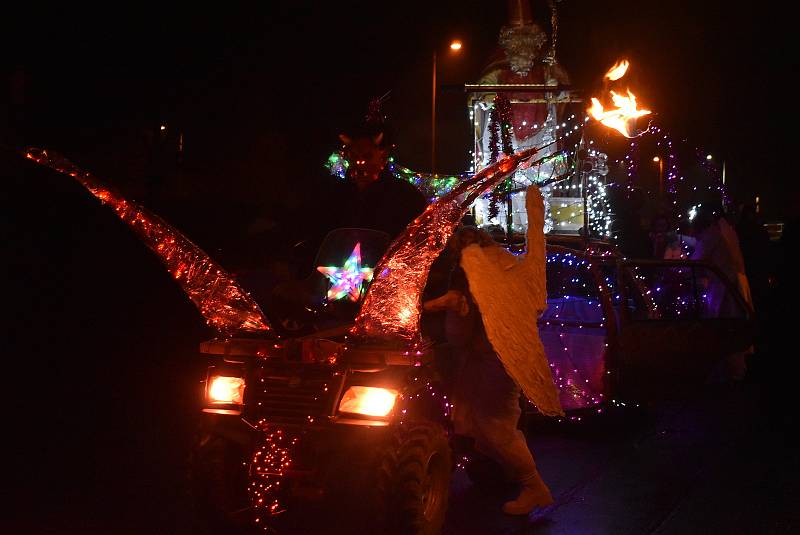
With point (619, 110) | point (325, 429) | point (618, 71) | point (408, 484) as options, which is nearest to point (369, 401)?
point (325, 429)

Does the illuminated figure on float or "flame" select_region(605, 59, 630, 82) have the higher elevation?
"flame" select_region(605, 59, 630, 82)

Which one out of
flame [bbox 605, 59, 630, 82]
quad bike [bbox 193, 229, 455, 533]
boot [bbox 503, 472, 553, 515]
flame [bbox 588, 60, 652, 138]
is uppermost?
flame [bbox 605, 59, 630, 82]

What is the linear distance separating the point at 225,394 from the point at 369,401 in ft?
2.87

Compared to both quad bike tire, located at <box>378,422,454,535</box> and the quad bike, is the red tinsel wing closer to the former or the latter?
the quad bike

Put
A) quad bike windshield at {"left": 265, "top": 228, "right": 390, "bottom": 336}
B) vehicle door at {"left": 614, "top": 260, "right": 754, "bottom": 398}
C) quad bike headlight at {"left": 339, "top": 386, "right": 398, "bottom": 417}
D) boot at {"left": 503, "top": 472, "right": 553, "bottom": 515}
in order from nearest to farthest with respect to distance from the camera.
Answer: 1. quad bike headlight at {"left": 339, "top": 386, "right": 398, "bottom": 417}
2. quad bike windshield at {"left": 265, "top": 228, "right": 390, "bottom": 336}
3. boot at {"left": 503, "top": 472, "right": 553, "bottom": 515}
4. vehicle door at {"left": 614, "top": 260, "right": 754, "bottom": 398}

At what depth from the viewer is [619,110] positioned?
1073 centimetres

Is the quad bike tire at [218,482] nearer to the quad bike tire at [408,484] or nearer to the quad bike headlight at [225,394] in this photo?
the quad bike headlight at [225,394]

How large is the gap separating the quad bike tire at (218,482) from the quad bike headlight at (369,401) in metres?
0.74

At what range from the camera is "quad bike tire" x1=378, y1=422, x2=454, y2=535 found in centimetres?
393

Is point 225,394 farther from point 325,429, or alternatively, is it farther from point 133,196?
point 133,196

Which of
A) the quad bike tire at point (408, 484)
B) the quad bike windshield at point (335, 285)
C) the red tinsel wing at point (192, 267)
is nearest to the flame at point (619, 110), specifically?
the quad bike windshield at point (335, 285)

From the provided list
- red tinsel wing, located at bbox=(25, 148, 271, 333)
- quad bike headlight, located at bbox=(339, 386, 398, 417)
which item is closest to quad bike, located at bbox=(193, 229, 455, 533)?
quad bike headlight, located at bbox=(339, 386, 398, 417)

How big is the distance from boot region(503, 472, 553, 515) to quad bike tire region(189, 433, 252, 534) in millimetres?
1664

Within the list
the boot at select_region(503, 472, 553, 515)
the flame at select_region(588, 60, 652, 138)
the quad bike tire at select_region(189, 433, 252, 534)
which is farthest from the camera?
the flame at select_region(588, 60, 652, 138)
